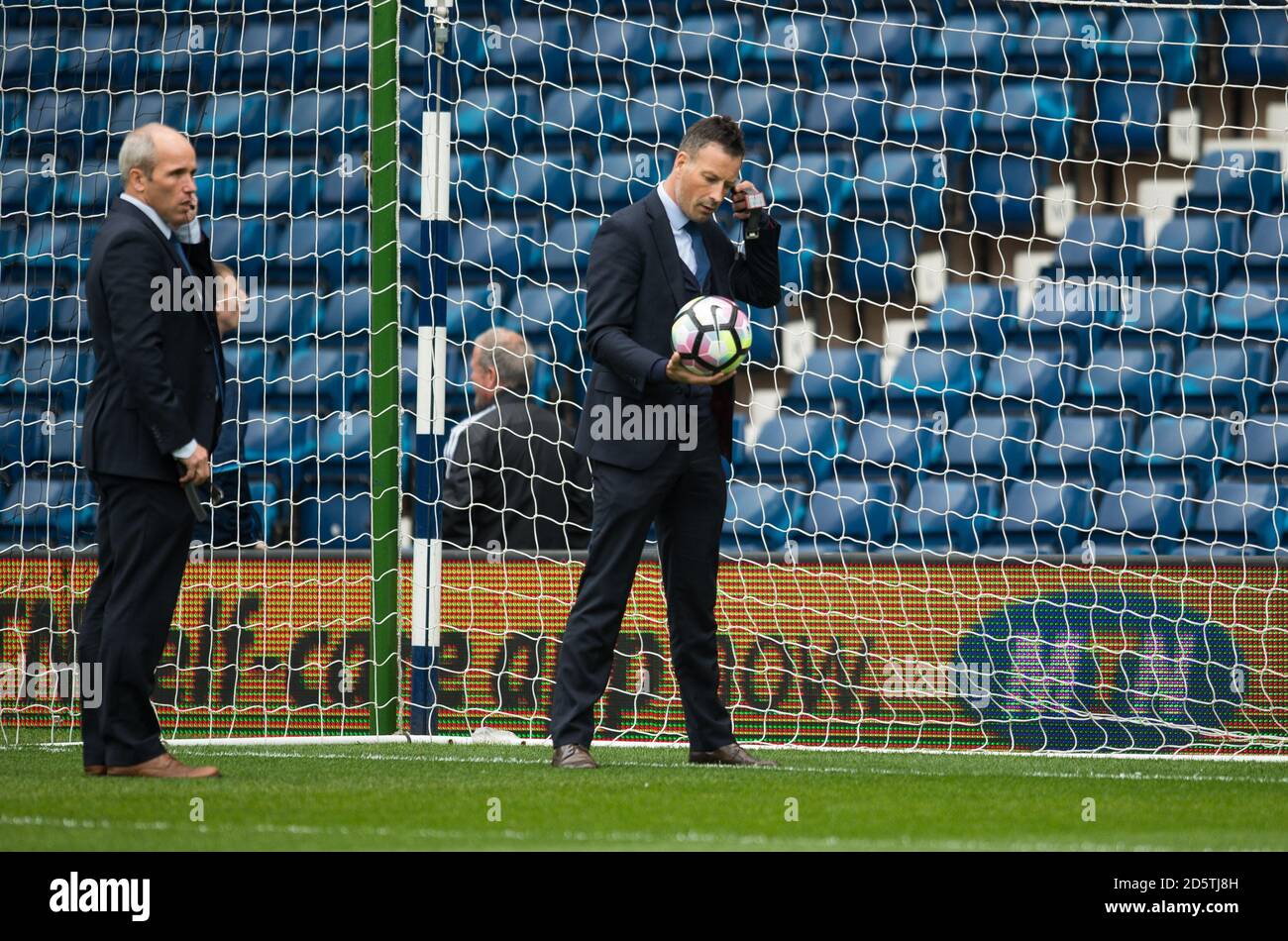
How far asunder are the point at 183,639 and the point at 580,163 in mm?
3565

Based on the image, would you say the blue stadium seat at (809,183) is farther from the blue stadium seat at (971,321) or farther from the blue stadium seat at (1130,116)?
the blue stadium seat at (1130,116)

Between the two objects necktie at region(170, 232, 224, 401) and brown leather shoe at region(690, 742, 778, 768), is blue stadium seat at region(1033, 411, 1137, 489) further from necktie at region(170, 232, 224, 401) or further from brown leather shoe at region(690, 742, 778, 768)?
necktie at region(170, 232, 224, 401)

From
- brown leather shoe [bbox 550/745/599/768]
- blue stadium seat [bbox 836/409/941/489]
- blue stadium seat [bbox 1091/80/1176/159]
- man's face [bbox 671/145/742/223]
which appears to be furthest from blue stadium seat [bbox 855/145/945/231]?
brown leather shoe [bbox 550/745/599/768]

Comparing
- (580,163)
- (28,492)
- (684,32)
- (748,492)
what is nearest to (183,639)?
(28,492)

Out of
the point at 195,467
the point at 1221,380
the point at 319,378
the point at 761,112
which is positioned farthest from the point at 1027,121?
the point at 195,467

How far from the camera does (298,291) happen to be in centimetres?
893

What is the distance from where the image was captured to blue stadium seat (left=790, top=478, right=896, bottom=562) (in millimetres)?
8469

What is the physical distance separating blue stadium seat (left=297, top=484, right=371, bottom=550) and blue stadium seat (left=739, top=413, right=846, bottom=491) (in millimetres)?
1936

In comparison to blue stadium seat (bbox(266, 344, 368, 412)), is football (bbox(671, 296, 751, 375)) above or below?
below

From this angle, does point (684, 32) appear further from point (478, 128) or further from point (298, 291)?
point (298, 291)

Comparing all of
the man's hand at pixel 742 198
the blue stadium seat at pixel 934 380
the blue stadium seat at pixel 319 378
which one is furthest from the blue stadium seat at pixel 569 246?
the man's hand at pixel 742 198

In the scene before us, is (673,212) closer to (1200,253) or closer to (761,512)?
(761,512)

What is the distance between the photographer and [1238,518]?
8.41m

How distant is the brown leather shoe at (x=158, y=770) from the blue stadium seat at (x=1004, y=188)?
18.5 ft
